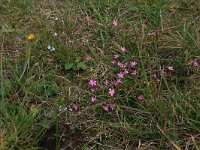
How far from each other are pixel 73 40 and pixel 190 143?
3.57ft

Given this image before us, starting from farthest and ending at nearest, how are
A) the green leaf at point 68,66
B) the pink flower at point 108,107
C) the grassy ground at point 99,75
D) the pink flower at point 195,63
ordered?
the green leaf at point 68,66 → the pink flower at point 195,63 → the pink flower at point 108,107 → the grassy ground at point 99,75

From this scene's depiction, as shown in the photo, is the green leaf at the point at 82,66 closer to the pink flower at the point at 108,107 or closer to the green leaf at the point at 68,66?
the green leaf at the point at 68,66

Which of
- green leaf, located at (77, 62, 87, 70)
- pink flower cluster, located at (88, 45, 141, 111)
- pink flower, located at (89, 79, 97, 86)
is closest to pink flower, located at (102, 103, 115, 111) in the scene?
pink flower cluster, located at (88, 45, 141, 111)

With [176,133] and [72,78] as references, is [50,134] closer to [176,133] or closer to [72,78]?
[72,78]

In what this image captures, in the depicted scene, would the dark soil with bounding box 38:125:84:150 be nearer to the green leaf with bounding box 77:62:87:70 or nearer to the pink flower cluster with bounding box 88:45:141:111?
the pink flower cluster with bounding box 88:45:141:111

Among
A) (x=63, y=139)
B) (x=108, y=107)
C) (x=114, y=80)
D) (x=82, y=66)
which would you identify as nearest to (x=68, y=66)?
(x=82, y=66)

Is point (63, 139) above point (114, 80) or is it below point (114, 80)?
below

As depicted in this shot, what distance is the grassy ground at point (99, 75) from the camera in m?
1.86

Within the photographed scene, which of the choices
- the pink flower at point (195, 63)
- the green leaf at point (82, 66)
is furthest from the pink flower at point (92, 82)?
the pink flower at point (195, 63)

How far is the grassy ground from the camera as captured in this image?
186 centimetres

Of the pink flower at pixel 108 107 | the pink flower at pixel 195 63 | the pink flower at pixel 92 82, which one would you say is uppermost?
the pink flower at pixel 195 63

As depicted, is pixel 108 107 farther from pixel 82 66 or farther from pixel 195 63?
pixel 195 63

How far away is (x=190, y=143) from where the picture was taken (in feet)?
5.81

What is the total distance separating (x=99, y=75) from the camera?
2211 millimetres
